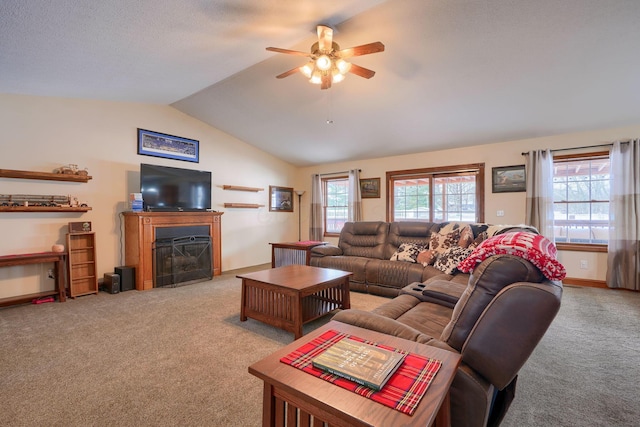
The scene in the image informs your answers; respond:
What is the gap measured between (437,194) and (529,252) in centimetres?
461

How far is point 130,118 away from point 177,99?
0.80 metres

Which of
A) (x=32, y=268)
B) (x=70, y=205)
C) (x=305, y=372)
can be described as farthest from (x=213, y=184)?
(x=305, y=372)

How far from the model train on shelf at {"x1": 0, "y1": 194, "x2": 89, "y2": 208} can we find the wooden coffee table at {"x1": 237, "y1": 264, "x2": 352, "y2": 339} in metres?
2.80

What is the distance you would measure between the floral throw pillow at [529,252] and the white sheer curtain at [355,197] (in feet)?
15.9

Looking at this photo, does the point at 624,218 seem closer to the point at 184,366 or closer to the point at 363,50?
the point at 363,50

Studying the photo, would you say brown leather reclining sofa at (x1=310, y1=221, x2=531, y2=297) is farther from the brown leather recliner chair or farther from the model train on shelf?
the model train on shelf

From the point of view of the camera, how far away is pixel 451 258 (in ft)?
10.9

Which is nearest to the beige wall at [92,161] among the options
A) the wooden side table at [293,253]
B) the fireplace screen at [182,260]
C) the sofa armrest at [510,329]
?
the fireplace screen at [182,260]

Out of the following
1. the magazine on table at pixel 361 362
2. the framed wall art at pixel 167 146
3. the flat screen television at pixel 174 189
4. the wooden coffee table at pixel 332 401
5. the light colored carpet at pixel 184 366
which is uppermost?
the framed wall art at pixel 167 146

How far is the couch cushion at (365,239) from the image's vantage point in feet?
14.4

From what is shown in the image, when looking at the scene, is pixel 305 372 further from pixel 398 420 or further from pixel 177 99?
pixel 177 99

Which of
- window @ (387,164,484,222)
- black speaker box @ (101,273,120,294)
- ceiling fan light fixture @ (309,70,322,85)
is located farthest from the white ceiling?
black speaker box @ (101,273,120,294)

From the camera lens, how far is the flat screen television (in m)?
4.28

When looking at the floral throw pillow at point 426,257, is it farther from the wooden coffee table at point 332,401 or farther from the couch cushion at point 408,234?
the wooden coffee table at point 332,401
